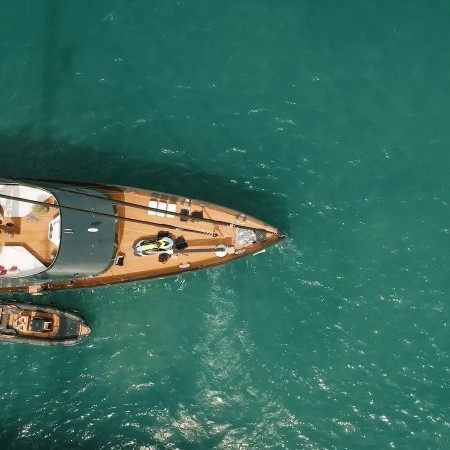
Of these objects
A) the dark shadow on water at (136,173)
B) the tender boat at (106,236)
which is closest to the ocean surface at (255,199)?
the dark shadow on water at (136,173)

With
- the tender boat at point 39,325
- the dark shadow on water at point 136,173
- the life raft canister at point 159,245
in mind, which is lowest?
the tender boat at point 39,325

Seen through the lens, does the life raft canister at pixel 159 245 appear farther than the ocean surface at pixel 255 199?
No

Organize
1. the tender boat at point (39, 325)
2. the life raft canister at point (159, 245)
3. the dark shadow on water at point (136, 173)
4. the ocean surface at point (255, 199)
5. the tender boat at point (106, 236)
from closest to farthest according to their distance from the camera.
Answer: the tender boat at point (106, 236)
the life raft canister at point (159, 245)
the ocean surface at point (255, 199)
the tender boat at point (39, 325)
the dark shadow on water at point (136, 173)

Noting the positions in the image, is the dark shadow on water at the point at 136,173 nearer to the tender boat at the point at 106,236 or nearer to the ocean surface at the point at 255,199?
the ocean surface at the point at 255,199

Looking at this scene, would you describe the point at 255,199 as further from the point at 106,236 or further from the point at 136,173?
the point at 106,236

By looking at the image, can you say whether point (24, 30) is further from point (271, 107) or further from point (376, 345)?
point (376, 345)

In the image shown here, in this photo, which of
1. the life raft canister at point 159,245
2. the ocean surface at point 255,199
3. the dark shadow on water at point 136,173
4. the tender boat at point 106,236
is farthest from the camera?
the dark shadow on water at point 136,173
